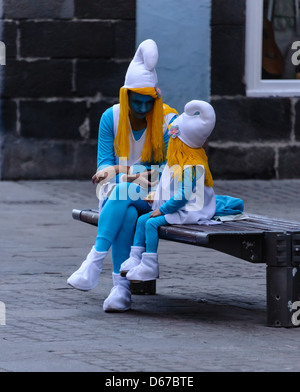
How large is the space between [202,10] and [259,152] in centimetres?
185

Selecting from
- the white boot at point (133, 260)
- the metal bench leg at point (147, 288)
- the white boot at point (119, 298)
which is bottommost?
the metal bench leg at point (147, 288)

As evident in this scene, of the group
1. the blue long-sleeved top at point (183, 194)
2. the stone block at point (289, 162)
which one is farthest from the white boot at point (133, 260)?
the stone block at point (289, 162)

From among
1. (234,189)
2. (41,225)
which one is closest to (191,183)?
(41,225)

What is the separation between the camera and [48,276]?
783cm

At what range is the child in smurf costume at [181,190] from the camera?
642cm

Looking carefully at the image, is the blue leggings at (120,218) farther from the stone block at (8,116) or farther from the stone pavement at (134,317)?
the stone block at (8,116)

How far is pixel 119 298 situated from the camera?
662cm

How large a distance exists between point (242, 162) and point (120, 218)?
724 centimetres

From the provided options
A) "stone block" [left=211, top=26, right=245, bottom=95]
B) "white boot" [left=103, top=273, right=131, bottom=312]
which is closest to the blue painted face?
"white boot" [left=103, top=273, right=131, bottom=312]

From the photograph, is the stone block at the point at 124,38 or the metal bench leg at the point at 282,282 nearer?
the metal bench leg at the point at 282,282

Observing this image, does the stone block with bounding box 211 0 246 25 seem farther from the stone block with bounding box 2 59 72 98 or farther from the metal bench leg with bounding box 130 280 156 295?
the metal bench leg with bounding box 130 280 156 295

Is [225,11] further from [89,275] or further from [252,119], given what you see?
[89,275]

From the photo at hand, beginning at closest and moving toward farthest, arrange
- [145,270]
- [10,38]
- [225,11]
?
[145,270] < [10,38] < [225,11]

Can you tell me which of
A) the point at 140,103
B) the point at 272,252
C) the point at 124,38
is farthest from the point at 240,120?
the point at 272,252
